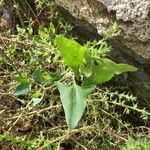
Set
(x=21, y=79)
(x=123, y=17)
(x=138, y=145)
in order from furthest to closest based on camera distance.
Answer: (x=21, y=79)
(x=123, y=17)
(x=138, y=145)

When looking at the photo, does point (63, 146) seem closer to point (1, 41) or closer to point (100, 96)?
point (100, 96)

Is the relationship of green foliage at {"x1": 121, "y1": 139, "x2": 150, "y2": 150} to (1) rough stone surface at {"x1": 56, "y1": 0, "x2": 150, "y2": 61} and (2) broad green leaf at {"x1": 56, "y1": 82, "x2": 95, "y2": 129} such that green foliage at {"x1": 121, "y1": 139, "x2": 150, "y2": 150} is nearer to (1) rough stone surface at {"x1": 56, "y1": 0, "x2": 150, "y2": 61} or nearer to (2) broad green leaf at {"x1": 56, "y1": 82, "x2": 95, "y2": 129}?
(2) broad green leaf at {"x1": 56, "y1": 82, "x2": 95, "y2": 129}

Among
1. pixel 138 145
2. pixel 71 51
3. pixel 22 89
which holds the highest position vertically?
pixel 71 51

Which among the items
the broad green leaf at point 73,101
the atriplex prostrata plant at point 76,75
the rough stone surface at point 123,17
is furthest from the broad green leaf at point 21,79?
the rough stone surface at point 123,17

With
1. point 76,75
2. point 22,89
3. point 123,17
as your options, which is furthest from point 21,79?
point 123,17

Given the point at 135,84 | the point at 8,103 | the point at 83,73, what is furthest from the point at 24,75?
the point at 135,84

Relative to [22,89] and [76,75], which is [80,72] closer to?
[76,75]

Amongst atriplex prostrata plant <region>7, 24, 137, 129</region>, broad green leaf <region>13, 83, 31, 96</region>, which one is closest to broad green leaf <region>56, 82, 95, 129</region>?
atriplex prostrata plant <region>7, 24, 137, 129</region>
